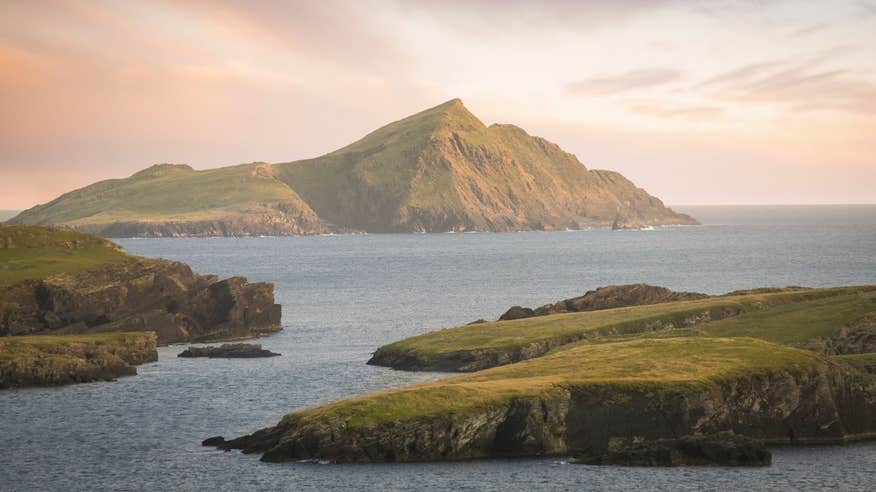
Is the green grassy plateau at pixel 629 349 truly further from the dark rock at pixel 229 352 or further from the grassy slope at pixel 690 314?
the dark rock at pixel 229 352

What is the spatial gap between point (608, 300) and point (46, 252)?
7617 cm

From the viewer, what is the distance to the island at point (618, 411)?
193ft

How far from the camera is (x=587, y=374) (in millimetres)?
69062

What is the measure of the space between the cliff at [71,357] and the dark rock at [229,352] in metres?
3.85

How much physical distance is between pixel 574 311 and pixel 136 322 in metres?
49.2

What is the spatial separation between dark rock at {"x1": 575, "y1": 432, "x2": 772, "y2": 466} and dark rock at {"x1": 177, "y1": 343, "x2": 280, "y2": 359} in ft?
175

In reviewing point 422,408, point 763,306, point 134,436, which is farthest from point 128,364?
point 763,306

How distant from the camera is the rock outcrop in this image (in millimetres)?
117625

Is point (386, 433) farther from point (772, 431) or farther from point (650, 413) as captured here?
point (772, 431)

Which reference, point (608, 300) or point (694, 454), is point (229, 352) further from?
point (694, 454)

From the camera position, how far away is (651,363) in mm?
71812

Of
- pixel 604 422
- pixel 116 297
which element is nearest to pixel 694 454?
pixel 604 422

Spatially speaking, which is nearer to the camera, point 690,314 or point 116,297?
point 690,314

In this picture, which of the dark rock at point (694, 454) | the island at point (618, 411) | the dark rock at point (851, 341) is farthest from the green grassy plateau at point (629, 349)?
the dark rock at point (694, 454)
